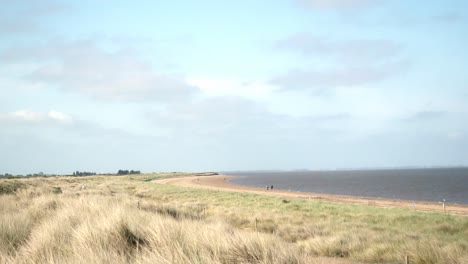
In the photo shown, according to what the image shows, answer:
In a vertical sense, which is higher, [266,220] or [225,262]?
[225,262]

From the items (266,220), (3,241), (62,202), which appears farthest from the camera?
(266,220)

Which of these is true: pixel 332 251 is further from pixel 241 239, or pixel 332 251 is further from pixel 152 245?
pixel 152 245

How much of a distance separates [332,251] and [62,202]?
31.6 feet

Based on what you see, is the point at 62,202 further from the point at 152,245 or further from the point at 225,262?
the point at 225,262

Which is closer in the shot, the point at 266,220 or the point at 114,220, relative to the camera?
the point at 114,220

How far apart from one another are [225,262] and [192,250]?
0.64 meters

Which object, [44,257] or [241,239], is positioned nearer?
[44,257]

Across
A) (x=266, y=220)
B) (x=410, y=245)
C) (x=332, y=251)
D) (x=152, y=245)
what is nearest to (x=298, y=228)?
(x=266, y=220)

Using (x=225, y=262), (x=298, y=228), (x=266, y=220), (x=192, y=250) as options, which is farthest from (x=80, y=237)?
(x=266, y=220)

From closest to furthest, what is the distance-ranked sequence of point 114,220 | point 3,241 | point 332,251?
point 3,241 < point 114,220 < point 332,251

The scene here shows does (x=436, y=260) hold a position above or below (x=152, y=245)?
below

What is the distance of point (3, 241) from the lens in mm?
7473

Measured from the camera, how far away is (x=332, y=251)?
11.4 m

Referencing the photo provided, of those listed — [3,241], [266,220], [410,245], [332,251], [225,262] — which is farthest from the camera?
[266,220]
